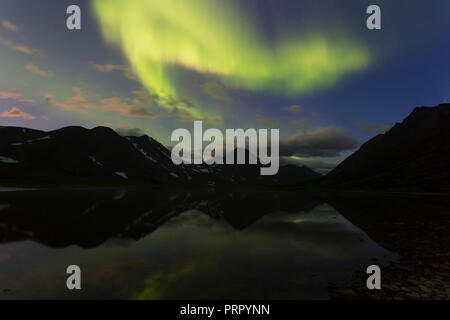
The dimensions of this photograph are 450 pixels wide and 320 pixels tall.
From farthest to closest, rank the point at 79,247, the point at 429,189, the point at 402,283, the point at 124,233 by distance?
1. the point at 429,189
2. the point at 124,233
3. the point at 79,247
4. the point at 402,283

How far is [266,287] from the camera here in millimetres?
13703

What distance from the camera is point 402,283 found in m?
14.1

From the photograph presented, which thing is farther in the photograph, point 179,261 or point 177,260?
point 177,260

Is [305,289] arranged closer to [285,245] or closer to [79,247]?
[285,245]

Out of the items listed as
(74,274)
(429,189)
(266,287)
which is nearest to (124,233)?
(74,274)

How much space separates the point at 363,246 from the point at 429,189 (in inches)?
7896
